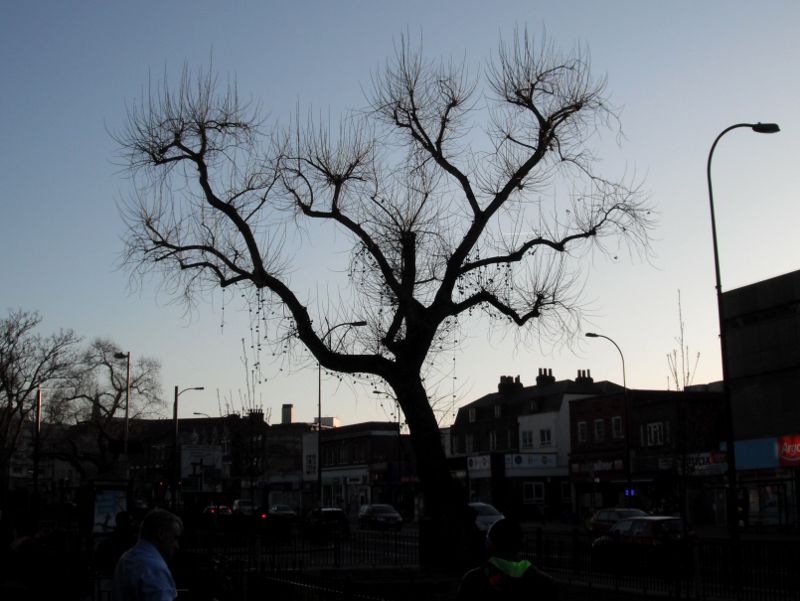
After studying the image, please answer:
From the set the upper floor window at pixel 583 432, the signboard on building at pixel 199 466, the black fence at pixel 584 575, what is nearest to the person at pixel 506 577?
the black fence at pixel 584 575

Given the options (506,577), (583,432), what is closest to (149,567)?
(506,577)

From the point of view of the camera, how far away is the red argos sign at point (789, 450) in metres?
45.1

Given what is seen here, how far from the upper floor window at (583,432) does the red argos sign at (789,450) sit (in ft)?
79.2

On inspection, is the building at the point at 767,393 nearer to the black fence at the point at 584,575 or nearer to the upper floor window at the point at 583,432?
the upper floor window at the point at 583,432

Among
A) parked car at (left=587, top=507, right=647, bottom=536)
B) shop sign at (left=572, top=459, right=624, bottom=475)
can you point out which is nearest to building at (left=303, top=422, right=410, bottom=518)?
shop sign at (left=572, top=459, right=624, bottom=475)

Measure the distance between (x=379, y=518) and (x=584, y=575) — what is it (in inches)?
1330

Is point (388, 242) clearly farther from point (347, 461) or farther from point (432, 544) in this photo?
point (347, 461)

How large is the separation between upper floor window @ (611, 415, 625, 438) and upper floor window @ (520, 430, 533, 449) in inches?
468

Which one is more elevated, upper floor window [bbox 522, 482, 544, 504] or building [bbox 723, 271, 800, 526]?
building [bbox 723, 271, 800, 526]

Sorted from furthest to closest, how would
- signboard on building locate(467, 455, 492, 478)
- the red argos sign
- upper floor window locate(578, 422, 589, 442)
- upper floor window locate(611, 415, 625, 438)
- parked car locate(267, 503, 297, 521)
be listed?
signboard on building locate(467, 455, 492, 478) < upper floor window locate(578, 422, 589, 442) < upper floor window locate(611, 415, 625, 438) < parked car locate(267, 503, 297, 521) < the red argos sign

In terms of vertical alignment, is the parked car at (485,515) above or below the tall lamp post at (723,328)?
below

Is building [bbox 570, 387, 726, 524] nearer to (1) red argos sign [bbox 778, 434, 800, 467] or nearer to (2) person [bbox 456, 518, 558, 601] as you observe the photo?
(1) red argos sign [bbox 778, 434, 800, 467]

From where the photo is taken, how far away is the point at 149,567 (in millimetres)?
6543

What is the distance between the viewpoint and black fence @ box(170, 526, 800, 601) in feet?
46.7
